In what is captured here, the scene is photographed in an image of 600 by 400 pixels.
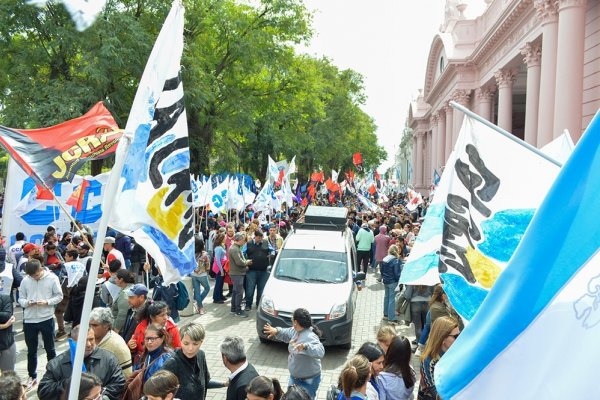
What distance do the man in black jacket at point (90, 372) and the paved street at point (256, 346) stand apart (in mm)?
2582

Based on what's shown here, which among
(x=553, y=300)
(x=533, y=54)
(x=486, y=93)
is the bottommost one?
(x=553, y=300)

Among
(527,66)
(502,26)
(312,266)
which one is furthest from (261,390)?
(502,26)

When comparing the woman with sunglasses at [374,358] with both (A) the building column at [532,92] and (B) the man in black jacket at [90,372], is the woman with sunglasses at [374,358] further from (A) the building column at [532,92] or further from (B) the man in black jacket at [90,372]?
(A) the building column at [532,92]

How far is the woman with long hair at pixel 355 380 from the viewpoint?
12.2 feet

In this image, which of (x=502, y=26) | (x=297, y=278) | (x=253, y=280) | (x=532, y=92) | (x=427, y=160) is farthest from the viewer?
(x=427, y=160)

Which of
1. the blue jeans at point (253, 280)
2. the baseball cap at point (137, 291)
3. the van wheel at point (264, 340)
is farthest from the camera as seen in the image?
the blue jeans at point (253, 280)

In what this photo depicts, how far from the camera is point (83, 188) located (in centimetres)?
1159

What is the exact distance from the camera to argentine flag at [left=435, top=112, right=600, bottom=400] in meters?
1.87

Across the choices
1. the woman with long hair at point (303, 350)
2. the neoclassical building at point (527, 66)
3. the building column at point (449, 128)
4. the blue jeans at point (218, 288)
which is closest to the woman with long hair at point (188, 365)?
the woman with long hair at point (303, 350)

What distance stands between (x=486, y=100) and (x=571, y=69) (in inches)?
623

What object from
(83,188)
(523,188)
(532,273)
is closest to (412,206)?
(83,188)

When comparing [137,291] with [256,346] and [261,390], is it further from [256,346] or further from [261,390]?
[256,346]

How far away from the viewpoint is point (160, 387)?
11.5 feet

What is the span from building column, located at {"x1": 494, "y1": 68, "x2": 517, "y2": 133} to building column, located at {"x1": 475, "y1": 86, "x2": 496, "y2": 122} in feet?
15.8
